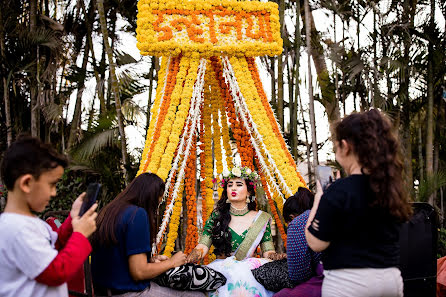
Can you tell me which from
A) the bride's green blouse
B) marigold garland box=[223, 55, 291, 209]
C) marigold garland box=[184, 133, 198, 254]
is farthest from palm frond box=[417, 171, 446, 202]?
marigold garland box=[184, 133, 198, 254]

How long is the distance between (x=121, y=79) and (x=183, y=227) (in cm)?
273

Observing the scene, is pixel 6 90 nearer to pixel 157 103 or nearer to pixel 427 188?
pixel 157 103

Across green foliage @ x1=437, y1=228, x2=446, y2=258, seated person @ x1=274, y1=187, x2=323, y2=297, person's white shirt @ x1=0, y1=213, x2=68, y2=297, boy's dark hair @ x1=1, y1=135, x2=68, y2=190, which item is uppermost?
boy's dark hair @ x1=1, y1=135, x2=68, y2=190

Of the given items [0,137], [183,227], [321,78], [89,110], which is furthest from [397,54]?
[0,137]

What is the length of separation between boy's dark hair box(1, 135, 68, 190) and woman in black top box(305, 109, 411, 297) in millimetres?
1241

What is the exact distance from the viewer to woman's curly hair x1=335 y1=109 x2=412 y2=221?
2.02 m

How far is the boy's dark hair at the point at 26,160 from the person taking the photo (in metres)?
A: 2.00

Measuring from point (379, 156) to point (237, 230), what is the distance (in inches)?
105

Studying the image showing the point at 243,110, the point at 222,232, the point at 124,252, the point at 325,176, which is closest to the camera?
the point at 325,176

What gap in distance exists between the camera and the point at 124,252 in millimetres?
2844

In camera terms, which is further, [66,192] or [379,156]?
[66,192]

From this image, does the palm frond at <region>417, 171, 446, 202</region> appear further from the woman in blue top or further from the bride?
the woman in blue top

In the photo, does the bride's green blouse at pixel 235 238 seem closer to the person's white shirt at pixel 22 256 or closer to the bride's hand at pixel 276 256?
the bride's hand at pixel 276 256

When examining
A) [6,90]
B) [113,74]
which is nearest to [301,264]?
[113,74]
